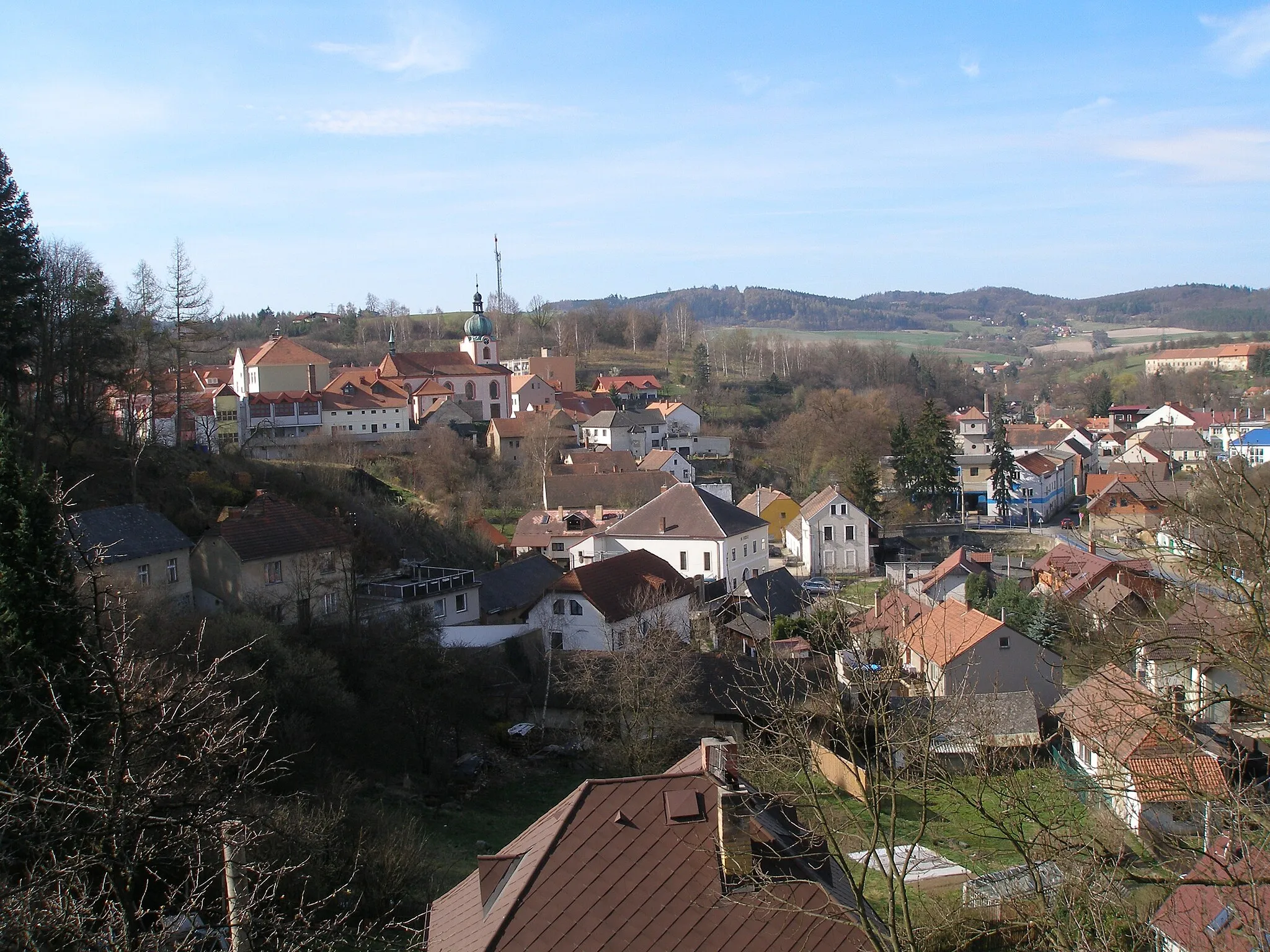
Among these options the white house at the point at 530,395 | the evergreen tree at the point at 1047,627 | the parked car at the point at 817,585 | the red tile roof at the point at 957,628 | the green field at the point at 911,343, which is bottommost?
the parked car at the point at 817,585

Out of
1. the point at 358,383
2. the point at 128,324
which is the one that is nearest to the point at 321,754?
the point at 128,324

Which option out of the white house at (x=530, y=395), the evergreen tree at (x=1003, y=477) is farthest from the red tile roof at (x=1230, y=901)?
the white house at (x=530, y=395)

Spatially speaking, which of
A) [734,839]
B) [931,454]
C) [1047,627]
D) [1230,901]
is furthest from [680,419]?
[1230,901]

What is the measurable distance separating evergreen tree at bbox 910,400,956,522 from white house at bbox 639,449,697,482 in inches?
430

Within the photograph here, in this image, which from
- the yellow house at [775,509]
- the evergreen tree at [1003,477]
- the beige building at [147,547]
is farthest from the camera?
the evergreen tree at [1003,477]

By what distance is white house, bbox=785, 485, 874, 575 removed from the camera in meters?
41.5

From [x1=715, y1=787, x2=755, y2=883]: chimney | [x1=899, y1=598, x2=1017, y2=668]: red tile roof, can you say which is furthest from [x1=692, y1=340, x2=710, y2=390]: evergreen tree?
[x1=715, y1=787, x2=755, y2=883]: chimney

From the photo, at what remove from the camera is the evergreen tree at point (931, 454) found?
5069 centimetres

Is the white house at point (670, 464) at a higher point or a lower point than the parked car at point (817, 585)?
higher

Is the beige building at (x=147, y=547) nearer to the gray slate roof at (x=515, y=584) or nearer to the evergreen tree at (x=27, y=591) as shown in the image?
the evergreen tree at (x=27, y=591)

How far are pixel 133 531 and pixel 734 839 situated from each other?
1525cm

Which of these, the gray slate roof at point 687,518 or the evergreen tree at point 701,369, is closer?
the gray slate roof at point 687,518

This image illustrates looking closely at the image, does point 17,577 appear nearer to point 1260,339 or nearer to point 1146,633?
point 1146,633

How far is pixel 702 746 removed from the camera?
1034cm
